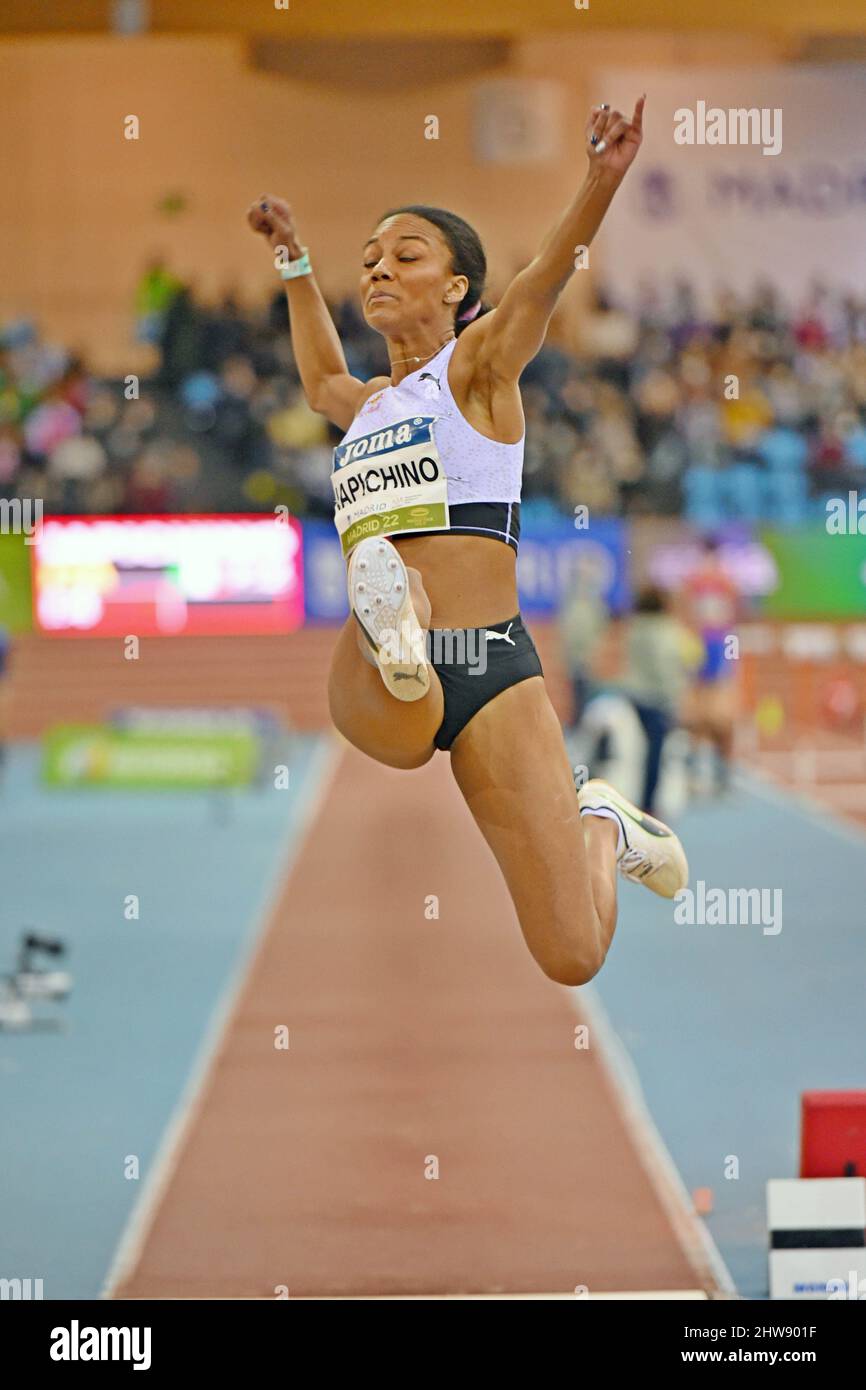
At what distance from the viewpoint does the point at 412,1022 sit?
794 cm

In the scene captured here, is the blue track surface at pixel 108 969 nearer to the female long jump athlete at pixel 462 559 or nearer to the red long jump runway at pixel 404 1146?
the red long jump runway at pixel 404 1146

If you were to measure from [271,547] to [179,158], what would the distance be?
519 centimetres

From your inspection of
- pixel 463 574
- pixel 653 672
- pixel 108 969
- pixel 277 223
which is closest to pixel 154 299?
pixel 653 672

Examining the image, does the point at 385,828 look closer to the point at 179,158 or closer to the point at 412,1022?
the point at 412,1022

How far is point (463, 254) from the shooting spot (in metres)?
3.88

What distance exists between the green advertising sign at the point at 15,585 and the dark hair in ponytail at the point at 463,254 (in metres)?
15.1

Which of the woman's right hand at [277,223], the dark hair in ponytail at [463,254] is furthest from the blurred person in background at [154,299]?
the dark hair in ponytail at [463,254]

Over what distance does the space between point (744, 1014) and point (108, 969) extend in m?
3.23

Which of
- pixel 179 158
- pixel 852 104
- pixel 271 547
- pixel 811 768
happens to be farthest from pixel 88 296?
pixel 811 768

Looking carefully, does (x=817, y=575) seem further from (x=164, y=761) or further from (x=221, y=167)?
(x=221, y=167)

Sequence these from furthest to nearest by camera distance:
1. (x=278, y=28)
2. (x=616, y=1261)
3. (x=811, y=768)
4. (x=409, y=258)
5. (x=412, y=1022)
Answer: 1. (x=811, y=768)
2. (x=412, y=1022)
3. (x=278, y=28)
4. (x=616, y=1261)
5. (x=409, y=258)

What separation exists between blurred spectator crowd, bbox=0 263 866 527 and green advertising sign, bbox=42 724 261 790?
4.29m

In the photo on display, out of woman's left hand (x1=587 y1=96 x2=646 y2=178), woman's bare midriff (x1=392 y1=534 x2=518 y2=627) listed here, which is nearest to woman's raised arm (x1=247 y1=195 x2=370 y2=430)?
woman's bare midriff (x1=392 y1=534 x2=518 y2=627)
